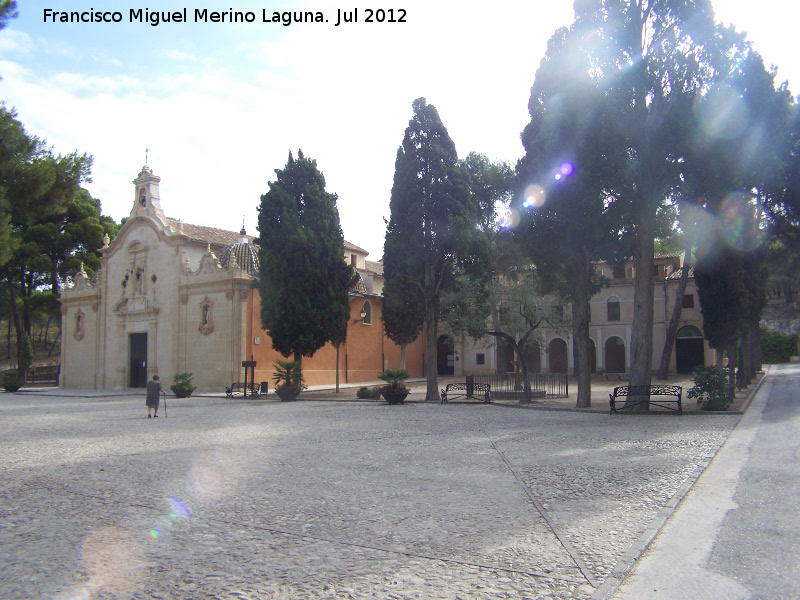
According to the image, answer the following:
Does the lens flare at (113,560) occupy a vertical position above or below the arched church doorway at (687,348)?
below

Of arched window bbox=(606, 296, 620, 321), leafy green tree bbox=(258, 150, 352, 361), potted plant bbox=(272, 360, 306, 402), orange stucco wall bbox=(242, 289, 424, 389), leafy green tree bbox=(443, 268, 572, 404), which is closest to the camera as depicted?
leafy green tree bbox=(443, 268, 572, 404)

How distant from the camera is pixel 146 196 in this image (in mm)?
35625

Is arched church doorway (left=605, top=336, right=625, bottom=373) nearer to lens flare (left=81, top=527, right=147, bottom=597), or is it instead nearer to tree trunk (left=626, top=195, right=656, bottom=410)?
tree trunk (left=626, top=195, right=656, bottom=410)

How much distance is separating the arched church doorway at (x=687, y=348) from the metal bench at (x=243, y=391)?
2886 centimetres

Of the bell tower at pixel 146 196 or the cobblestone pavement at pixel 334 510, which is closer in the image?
the cobblestone pavement at pixel 334 510

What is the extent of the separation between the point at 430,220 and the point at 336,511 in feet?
57.5

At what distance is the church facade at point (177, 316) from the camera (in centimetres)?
3106

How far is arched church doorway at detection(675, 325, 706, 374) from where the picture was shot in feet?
138

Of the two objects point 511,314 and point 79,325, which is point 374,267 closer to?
point 79,325

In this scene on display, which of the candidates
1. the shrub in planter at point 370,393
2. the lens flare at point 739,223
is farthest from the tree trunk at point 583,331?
the shrub in planter at point 370,393

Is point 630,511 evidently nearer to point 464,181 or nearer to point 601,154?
point 601,154

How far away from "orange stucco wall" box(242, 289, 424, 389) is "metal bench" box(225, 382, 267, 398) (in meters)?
2.31

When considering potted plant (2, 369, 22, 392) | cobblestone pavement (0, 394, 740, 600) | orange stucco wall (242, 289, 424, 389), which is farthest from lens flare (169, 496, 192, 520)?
potted plant (2, 369, 22, 392)

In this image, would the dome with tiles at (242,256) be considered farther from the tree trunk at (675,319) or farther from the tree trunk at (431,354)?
the tree trunk at (675,319)
